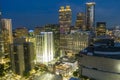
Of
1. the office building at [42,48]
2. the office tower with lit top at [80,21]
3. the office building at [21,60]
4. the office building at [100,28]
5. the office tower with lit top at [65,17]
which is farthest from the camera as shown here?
the office tower with lit top at [80,21]

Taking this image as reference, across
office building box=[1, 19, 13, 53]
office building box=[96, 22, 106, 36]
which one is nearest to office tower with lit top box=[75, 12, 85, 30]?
office building box=[96, 22, 106, 36]

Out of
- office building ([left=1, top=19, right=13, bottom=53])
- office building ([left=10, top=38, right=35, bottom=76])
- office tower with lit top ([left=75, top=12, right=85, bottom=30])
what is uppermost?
office tower with lit top ([left=75, top=12, right=85, bottom=30])

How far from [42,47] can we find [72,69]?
6.29 m

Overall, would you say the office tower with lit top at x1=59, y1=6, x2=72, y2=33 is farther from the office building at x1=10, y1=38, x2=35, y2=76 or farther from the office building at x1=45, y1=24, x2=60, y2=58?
the office building at x1=10, y1=38, x2=35, y2=76

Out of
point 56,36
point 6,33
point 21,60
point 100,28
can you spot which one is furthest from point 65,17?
point 21,60

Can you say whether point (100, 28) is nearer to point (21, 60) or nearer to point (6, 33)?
point (6, 33)

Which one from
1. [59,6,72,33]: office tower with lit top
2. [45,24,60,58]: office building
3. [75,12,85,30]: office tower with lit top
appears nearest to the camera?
[45,24,60,58]: office building

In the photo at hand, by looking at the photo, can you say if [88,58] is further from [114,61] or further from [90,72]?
[114,61]

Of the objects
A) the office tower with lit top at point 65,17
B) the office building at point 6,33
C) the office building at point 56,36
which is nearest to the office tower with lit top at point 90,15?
the office tower with lit top at point 65,17

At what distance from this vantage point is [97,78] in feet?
49.9

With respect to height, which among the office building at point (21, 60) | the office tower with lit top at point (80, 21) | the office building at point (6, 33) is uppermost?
the office tower with lit top at point (80, 21)

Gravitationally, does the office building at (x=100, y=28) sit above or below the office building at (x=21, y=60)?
above

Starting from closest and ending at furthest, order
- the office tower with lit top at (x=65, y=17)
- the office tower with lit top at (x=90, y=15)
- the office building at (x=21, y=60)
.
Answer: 1. the office building at (x=21, y=60)
2. the office tower with lit top at (x=65, y=17)
3. the office tower with lit top at (x=90, y=15)

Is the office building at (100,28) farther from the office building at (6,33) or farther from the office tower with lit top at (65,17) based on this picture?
the office building at (6,33)
